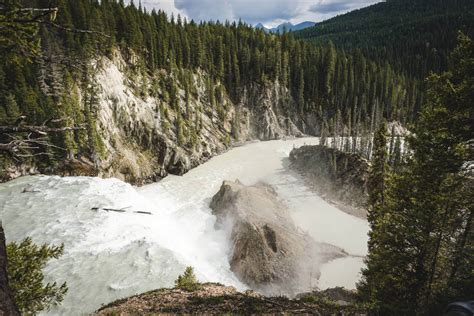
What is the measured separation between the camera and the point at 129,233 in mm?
26781

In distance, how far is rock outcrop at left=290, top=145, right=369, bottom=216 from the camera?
4306 centimetres

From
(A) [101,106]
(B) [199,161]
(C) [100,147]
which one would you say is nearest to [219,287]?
(C) [100,147]

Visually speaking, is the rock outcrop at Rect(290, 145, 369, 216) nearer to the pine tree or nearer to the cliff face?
the cliff face

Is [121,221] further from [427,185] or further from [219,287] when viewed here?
[427,185]

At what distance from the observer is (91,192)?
110 ft

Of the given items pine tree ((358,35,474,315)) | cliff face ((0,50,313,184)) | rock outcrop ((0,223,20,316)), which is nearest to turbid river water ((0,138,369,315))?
cliff face ((0,50,313,184))

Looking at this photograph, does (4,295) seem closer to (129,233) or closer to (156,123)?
(129,233)

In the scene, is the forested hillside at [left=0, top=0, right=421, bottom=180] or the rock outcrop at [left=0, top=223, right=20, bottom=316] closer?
the rock outcrop at [left=0, top=223, right=20, bottom=316]

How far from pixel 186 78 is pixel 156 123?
20877mm

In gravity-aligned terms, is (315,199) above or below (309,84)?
below

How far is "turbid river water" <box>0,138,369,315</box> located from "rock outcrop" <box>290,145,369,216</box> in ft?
10.4

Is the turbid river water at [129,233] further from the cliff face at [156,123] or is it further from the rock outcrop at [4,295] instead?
the rock outcrop at [4,295]

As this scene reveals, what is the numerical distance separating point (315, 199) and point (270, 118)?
152ft

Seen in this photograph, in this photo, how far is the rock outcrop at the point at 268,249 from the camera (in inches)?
1000
